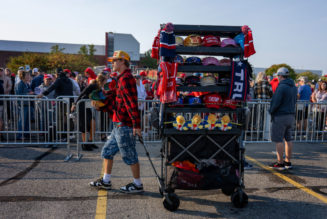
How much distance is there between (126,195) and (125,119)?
4.05 ft

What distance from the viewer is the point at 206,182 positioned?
142 inches

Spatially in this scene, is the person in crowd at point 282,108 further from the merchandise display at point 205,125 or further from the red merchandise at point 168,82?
the red merchandise at point 168,82

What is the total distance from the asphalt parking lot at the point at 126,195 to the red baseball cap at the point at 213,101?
1470 mm

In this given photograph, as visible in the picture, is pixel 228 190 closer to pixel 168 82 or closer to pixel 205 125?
pixel 205 125

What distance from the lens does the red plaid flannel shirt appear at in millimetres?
3756

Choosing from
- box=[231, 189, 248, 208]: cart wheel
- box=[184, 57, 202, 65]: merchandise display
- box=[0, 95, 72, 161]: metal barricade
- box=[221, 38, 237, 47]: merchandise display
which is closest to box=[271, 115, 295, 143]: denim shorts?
box=[231, 189, 248, 208]: cart wheel

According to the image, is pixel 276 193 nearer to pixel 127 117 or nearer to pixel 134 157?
pixel 134 157

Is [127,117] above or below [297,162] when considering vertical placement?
above

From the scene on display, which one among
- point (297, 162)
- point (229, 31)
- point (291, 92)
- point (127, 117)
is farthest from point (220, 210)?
point (297, 162)

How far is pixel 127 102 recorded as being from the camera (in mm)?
3807

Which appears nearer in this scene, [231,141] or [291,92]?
[231,141]

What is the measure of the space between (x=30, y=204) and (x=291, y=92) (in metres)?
5.17

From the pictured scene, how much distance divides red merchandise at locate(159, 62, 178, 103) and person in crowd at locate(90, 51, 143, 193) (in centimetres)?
52

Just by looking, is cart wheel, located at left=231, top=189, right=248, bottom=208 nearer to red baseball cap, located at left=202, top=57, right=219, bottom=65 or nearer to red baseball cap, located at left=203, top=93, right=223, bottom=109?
red baseball cap, located at left=203, top=93, right=223, bottom=109
